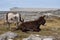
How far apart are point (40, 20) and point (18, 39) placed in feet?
23.0

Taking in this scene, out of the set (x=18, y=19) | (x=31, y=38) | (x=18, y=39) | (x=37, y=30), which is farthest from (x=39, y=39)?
(x=18, y=19)

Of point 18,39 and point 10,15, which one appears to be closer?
point 18,39

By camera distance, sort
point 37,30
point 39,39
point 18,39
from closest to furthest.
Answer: point 39,39 < point 18,39 < point 37,30

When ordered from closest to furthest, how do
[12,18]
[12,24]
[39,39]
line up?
[39,39] < [12,18] < [12,24]

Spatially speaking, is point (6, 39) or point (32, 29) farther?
point (32, 29)

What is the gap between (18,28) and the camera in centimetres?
2347

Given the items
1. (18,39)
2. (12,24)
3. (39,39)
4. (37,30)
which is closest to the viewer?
(39,39)

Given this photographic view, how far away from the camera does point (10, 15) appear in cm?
2527

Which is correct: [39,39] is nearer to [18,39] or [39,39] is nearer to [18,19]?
[18,39]

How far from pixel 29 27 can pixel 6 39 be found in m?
6.36

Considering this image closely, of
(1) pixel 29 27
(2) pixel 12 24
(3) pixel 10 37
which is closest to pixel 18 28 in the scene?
(1) pixel 29 27

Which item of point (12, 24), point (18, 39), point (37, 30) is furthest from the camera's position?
point (12, 24)

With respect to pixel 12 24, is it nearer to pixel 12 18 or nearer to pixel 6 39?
pixel 12 18

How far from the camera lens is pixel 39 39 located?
1605 centimetres
